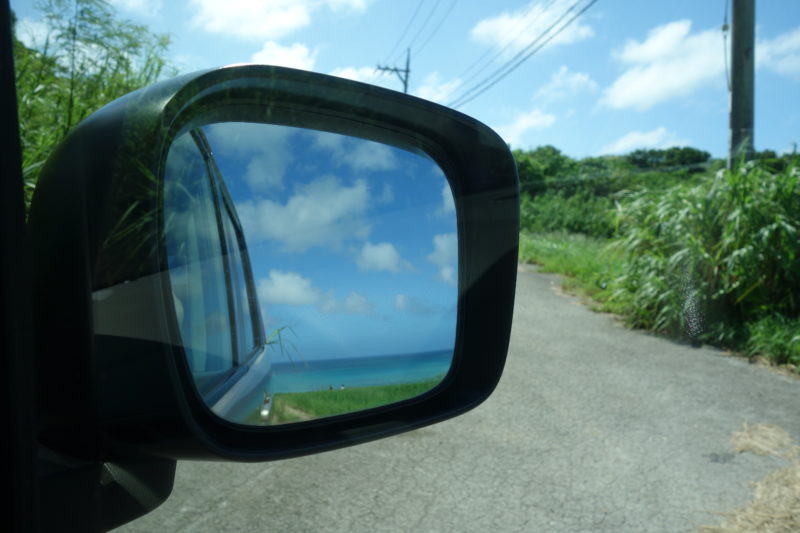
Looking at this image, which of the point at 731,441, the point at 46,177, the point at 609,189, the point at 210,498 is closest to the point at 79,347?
the point at 46,177

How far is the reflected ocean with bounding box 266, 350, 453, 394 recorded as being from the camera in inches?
48.1

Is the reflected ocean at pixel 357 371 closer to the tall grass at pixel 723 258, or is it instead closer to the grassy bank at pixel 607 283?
the tall grass at pixel 723 258

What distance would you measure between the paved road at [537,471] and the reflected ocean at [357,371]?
1.75 metres

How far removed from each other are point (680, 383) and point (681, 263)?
2.65m

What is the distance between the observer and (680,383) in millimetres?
5797

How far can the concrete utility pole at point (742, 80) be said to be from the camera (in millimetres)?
8477

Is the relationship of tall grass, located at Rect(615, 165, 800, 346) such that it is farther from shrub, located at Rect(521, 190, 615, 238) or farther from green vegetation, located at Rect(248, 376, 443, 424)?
green vegetation, located at Rect(248, 376, 443, 424)

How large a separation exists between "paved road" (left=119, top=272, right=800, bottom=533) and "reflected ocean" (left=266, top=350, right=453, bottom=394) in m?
1.75

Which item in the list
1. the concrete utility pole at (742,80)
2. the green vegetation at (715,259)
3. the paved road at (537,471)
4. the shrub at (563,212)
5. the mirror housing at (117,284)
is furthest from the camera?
the shrub at (563,212)

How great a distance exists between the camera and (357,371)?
131cm

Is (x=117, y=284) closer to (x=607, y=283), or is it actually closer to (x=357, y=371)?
(x=357, y=371)

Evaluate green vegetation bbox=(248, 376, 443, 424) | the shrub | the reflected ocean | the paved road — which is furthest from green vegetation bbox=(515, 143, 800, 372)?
green vegetation bbox=(248, 376, 443, 424)

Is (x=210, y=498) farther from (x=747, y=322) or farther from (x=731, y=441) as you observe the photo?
(x=747, y=322)

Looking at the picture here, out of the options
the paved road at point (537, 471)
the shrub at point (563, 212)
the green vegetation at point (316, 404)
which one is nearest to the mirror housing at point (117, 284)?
the green vegetation at point (316, 404)
